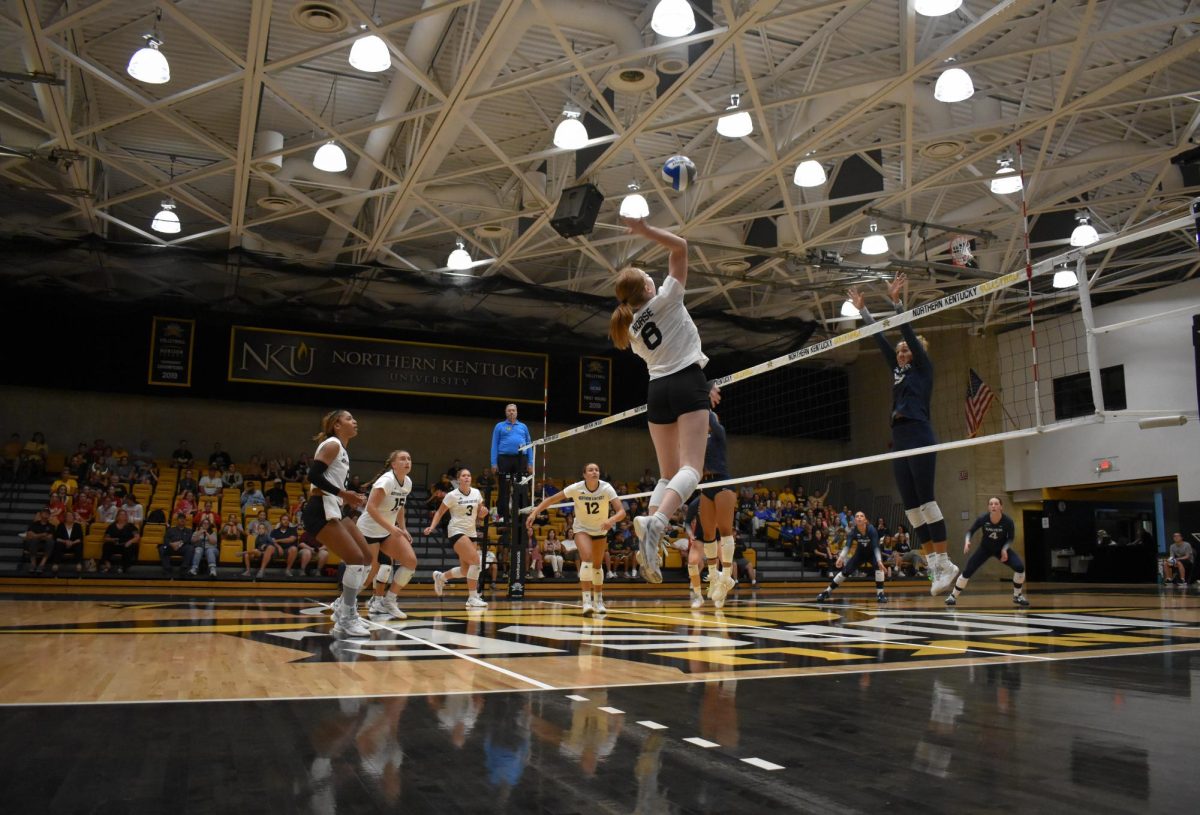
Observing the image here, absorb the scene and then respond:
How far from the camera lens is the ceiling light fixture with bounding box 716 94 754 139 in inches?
490

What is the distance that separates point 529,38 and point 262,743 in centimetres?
1171

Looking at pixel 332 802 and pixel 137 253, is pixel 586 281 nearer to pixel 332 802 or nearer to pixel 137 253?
pixel 137 253

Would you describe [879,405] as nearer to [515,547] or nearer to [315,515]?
[515,547]

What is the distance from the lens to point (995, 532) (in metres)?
12.4

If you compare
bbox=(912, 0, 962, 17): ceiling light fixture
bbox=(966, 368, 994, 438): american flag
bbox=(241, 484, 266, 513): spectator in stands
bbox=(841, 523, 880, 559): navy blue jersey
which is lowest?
bbox=(841, 523, 880, 559): navy blue jersey

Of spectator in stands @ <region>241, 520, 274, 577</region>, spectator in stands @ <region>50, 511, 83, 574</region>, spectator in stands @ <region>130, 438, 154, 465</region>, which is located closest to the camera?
spectator in stands @ <region>50, 511, 83, 574</region>

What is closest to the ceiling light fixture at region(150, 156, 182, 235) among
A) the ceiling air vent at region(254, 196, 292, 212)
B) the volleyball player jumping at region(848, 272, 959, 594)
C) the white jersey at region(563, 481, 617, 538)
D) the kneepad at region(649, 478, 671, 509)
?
the ceiling air vent at region(254, 196, 292, 212)

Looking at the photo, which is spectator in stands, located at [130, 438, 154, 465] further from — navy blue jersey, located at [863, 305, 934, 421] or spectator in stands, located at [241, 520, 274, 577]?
navy blue jersey, located at [863, 305, 934, 421]

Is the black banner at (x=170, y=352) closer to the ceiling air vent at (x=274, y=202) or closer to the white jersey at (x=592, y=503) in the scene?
the ceiling air vent at (x=274, y=202)

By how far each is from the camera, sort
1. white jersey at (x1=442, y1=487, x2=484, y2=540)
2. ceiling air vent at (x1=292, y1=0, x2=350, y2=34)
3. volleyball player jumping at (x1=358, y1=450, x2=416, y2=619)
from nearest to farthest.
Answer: volleyball player jumping at (x1=358, y1=450, x2=416, y2=619), white jersey at (x1=442, y1=487, x2=484, y2=540), ceiling air vent at (x1=292, y1=0, x2=350, y2=34)

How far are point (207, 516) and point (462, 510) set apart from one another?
747 cm

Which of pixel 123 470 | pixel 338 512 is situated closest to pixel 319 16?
pixel 338 512

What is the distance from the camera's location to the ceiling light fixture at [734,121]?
12445 millimetres

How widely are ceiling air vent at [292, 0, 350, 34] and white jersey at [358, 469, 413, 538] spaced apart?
5.74m
